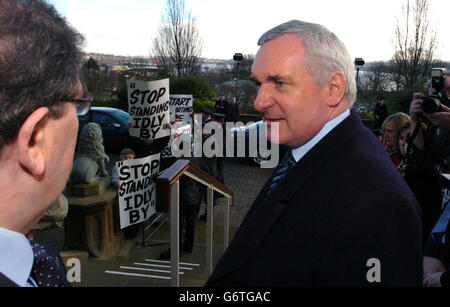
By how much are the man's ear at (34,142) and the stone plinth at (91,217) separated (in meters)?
4.40

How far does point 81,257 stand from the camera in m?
4.89

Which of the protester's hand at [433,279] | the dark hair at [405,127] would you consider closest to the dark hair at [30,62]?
the protester's hand at [433,279]

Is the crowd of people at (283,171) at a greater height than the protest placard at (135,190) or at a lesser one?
greater

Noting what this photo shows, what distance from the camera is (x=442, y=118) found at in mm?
2662

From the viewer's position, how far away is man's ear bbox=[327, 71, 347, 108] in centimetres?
148

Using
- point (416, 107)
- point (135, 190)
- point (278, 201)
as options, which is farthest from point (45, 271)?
point (135, 190)

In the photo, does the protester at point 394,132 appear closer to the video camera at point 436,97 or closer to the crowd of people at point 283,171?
the video camera at point 436,97

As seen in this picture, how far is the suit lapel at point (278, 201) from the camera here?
1.30 meters

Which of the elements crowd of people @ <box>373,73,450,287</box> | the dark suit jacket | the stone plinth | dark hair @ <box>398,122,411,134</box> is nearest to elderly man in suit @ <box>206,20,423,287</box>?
the dark suit jacket

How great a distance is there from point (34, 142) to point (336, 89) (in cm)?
111

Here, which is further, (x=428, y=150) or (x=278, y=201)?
(x=428, y=150)

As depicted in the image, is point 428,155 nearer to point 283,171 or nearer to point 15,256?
point 283,171

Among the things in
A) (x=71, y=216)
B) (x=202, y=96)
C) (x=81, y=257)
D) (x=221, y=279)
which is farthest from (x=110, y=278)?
(x=202, y=96)

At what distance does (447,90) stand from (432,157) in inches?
21.8
